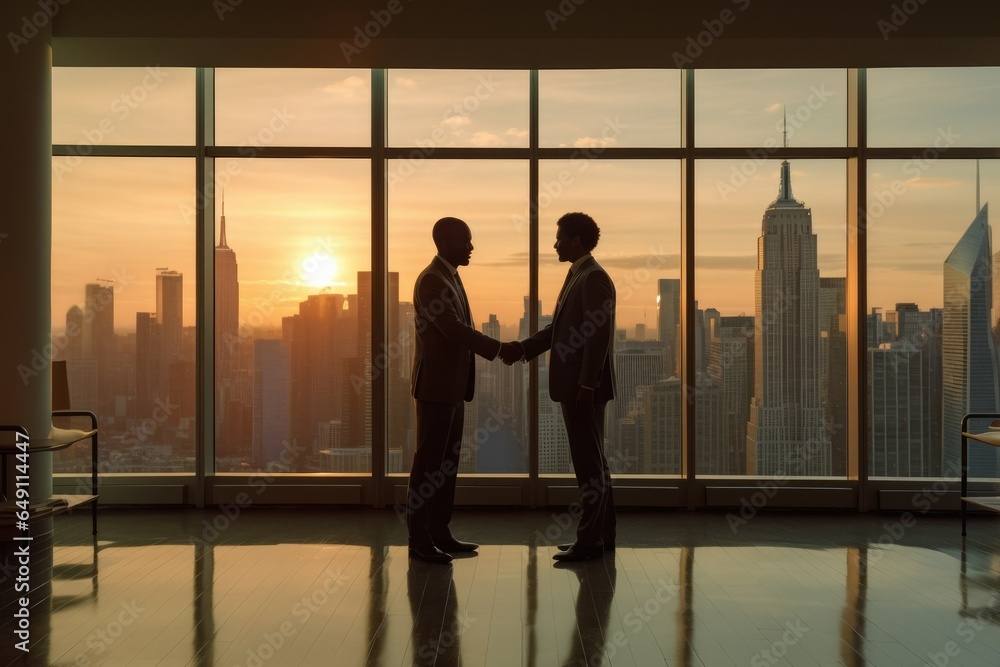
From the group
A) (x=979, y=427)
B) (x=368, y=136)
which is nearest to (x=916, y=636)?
(x=979, y=427)

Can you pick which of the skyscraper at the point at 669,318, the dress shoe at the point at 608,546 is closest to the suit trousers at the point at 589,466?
the dress shoe at the point at 608,546

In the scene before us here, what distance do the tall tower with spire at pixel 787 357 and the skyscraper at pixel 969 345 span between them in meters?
0.89

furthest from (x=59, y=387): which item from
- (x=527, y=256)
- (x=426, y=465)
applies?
(x=527, y=256)

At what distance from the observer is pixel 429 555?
15.2 feet

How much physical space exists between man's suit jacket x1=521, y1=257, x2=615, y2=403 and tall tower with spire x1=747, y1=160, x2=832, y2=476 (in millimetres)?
2079

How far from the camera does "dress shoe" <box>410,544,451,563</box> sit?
460 cm

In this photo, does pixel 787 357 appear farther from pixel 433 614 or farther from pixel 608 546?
pixel 433 614

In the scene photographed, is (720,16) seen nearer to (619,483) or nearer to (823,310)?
(823,310)

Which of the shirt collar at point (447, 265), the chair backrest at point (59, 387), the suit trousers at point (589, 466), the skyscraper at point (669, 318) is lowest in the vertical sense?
the suit trousers at point (589, 466)

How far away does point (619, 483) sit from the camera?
6.32 meters

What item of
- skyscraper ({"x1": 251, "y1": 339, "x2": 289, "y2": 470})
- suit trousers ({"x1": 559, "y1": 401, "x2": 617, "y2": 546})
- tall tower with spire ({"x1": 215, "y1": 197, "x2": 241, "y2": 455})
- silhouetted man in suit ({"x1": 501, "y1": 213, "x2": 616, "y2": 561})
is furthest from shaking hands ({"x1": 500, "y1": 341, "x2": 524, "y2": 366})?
tall tower with spire ({"x1": 215, "y1": 197, "x2": 241, "y2": 455})

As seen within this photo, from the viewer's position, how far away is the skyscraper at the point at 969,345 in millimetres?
6285

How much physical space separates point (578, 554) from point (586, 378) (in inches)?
37.1

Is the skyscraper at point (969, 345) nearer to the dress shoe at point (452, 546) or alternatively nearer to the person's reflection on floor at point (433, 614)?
the dress shoe at point (452, 546)
